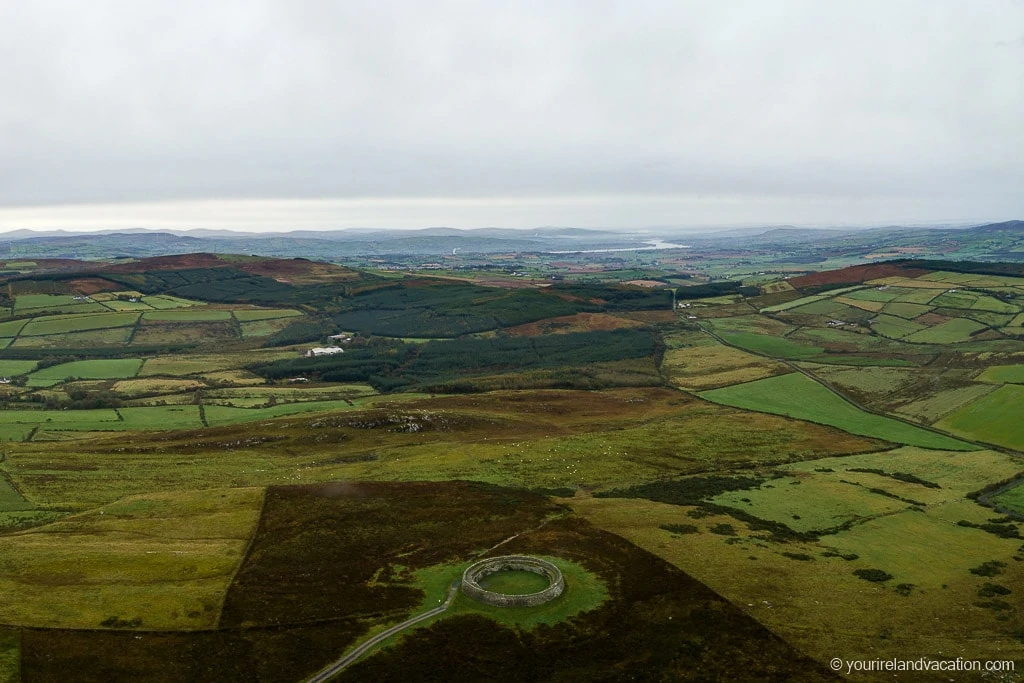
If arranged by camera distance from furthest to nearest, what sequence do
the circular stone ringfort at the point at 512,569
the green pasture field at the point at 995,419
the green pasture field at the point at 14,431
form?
1. the green pasture field at the point at 14,431
2. the green pasture field at the point at 995,419
3. the circular stone ringfort at the point at 512,569

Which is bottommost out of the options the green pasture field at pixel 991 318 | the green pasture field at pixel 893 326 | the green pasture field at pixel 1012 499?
the green pasture field at pixel 1012 499

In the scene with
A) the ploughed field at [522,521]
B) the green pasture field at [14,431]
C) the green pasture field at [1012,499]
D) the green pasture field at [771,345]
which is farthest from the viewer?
the green pasture field at [771,345]

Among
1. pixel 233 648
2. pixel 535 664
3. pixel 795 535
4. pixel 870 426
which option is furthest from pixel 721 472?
pixel 233 648

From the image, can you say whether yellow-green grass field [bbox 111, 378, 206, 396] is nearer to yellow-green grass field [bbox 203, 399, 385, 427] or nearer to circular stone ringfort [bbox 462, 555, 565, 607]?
yellow-green grass field [bbox 203, 399, 385, 427]

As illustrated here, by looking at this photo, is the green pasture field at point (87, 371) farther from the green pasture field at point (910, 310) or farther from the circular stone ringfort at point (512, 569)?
the green pasture field at point (910, 310)

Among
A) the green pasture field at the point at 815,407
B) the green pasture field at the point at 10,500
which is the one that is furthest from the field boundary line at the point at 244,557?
the green pasture field at the point at 815,407

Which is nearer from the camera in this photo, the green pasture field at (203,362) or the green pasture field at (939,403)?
the green pasture field at (939,403)

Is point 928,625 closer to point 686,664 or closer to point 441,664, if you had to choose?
point 686,664

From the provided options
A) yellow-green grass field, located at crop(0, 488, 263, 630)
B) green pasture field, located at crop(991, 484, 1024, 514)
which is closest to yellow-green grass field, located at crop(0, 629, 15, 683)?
yellow-green grass field, located at crop(0, 488, 263, 630)
